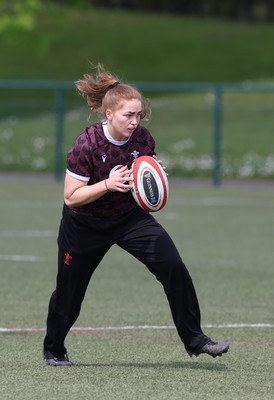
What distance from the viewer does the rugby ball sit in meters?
7.44

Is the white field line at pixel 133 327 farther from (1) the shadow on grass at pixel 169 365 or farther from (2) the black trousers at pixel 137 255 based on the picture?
(2) the black trousers at pixel 137 255

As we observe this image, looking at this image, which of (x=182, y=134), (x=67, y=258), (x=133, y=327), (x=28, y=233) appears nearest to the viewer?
(x=67, y=258)

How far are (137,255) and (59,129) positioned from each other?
19.8 m

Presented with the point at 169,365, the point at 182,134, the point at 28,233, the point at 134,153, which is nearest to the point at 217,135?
the point at 182,134

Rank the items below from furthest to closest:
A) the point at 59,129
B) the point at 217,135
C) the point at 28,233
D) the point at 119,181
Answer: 1. the point at 59,129
2. the point at 217,135
3. the point at 28,233
4. the point at 119,181

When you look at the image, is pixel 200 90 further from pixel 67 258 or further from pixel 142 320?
pixel 67 258

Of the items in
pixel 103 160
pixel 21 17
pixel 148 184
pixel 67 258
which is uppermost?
pixel 21 17

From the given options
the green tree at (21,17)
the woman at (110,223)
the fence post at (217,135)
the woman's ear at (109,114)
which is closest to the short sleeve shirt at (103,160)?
the woman at (110,223)

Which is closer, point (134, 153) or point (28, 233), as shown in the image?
point (134, 153)

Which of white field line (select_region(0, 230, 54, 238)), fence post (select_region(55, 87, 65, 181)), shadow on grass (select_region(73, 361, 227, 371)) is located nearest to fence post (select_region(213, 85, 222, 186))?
fence post (select_region(55, 87, 65, 181))

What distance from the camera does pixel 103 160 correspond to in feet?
25.1

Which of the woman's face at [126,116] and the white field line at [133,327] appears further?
the white field line at [133,327]

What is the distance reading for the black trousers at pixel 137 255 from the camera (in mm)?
7742

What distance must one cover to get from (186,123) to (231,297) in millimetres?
21505
